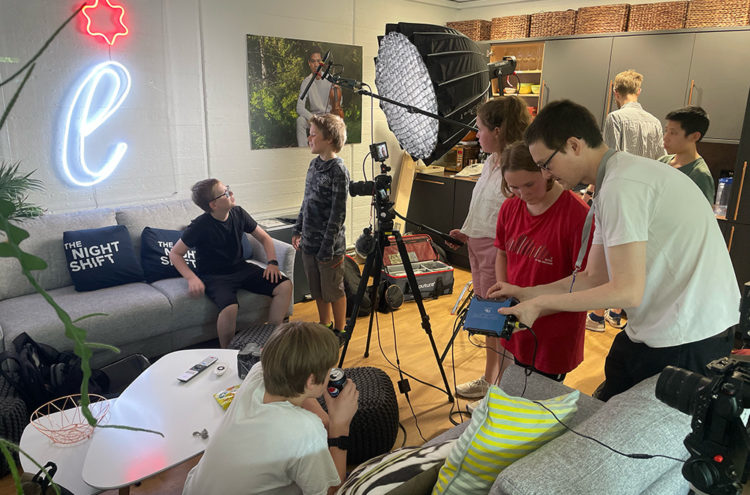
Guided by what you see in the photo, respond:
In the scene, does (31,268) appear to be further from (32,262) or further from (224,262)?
(224,262)

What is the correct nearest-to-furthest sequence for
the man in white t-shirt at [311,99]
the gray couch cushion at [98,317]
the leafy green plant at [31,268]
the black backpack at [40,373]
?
1. the leafy green plant at [31,268]
2. the black backpack at [40,373]
3. the gray couch cushion at [98,317]
4. the man in white t-shirt at [311,99]

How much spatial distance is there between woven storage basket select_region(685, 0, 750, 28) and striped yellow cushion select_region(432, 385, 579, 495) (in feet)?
12.1

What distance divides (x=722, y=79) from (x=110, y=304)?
14.0 feet

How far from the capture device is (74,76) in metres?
3.15

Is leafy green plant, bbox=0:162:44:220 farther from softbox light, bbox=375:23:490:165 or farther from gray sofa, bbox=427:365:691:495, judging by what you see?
gray sofa, bbox=427:365:691:495

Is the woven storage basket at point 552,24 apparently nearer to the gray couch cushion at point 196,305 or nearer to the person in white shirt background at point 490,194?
the person in white shirt background at point 490,194

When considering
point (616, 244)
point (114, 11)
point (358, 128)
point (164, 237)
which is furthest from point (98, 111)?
point (616, 244)

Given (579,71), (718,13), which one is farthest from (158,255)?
(718,13)

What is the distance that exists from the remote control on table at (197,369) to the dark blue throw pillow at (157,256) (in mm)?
1143

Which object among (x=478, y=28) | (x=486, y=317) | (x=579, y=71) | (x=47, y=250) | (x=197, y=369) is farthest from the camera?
(x=478, y=28)

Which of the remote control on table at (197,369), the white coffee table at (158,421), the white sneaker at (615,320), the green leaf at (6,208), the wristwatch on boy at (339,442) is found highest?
the green leaf at (6,208)

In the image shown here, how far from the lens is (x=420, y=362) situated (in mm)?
3059

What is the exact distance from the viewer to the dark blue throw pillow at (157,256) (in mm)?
3176

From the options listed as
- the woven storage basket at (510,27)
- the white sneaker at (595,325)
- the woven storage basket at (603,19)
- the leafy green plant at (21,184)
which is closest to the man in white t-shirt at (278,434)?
the leafy green plant at (21,184)
